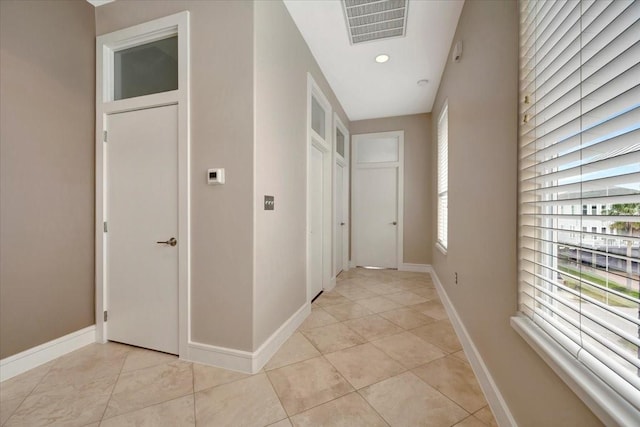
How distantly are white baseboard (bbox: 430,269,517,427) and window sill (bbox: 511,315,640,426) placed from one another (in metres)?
0.53

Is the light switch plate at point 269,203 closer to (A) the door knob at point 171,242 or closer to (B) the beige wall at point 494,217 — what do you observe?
(A) the door knob at point 171,242

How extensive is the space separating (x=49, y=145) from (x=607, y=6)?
3192 mm

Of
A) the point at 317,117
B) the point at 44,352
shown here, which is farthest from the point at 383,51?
the point at 44,352

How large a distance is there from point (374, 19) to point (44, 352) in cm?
390

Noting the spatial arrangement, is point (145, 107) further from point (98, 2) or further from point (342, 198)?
point (342, 198)

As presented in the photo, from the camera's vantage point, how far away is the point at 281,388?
5.49ft

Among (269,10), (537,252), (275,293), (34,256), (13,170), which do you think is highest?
(269,10)

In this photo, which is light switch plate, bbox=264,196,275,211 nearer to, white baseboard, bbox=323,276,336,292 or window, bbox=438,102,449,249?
white baseboard, bbox=323,276,336,292

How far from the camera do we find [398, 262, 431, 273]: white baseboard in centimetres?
480

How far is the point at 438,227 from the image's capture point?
3.92m

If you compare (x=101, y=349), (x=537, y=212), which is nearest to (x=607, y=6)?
(x=537, y=212)

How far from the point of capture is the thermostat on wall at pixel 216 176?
186 centimetres

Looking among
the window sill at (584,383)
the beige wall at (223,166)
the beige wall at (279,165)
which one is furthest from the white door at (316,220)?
the window sill at (584,383)

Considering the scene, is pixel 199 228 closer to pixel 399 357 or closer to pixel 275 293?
pixel 275 293
